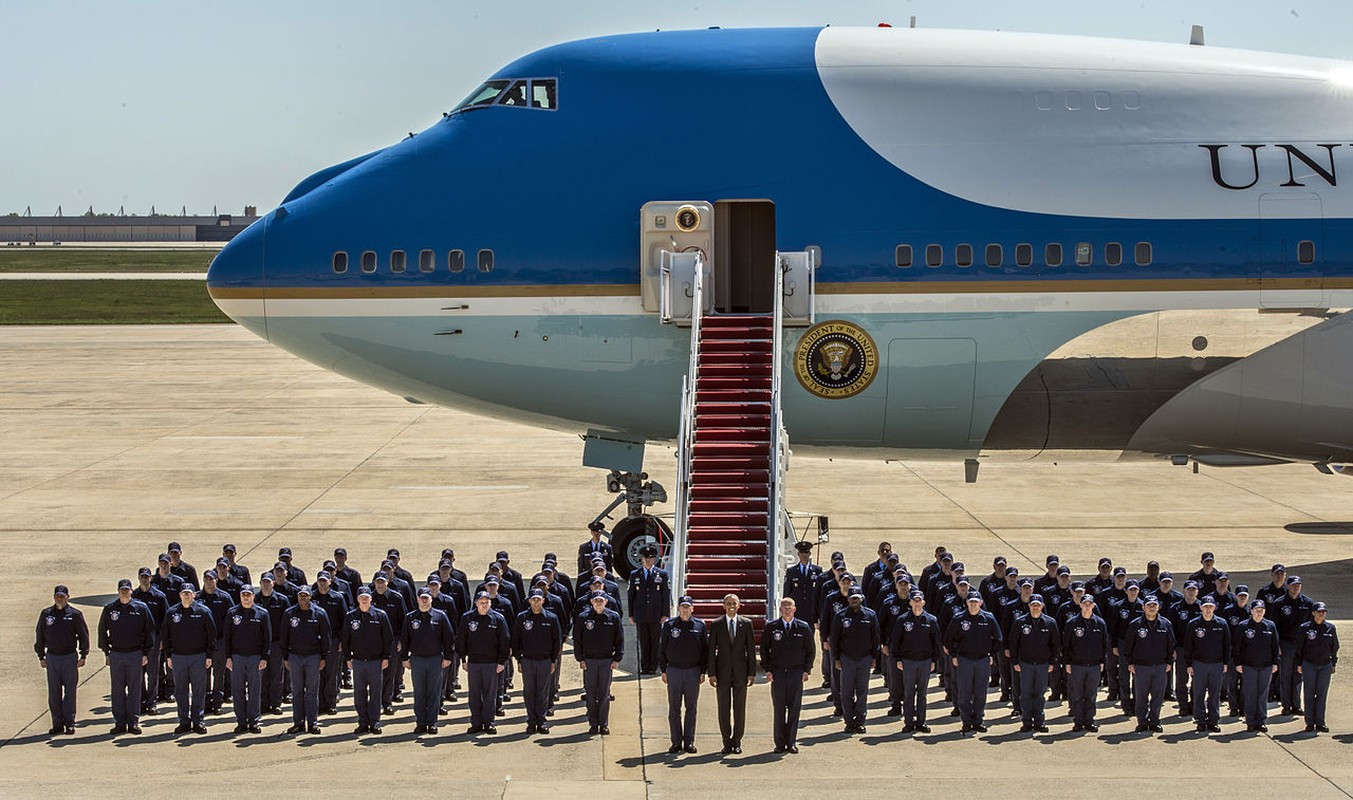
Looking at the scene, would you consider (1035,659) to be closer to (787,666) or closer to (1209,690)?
(1209,690)

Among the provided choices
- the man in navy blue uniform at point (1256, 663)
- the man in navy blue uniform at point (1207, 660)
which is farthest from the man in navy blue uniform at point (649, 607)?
the man in navy blue uniform at point (1256, 663)

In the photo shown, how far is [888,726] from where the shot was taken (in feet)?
52.8

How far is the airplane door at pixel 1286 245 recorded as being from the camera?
66.9ft

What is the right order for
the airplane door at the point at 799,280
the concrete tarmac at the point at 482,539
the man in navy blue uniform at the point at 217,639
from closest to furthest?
1. the concrete tarmac at the point at 482,539
2. the man in navy blue uniform at the point at 217,639
3. the airplane door at the point at 799,280

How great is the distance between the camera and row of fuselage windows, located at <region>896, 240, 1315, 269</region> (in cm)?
2025

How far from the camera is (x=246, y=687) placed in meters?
16.0

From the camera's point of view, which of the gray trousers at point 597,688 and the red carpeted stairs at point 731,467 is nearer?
the gray trousers at point 597,688

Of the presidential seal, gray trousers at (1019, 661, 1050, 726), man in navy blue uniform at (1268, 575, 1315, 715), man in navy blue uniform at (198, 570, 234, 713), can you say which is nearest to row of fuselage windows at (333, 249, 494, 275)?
the presidential seal

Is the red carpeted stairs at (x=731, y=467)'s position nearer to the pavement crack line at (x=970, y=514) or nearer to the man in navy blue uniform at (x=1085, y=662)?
the man in navy blue uniform at (x=1085, y=662)

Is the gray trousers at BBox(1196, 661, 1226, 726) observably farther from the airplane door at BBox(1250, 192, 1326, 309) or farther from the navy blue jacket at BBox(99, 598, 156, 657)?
the navy blue jacket at BBox(99, 598, 156, 657)

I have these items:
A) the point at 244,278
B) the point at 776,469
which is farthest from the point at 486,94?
the point at 776,469

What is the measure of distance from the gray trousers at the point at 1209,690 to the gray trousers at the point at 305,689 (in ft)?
28.1

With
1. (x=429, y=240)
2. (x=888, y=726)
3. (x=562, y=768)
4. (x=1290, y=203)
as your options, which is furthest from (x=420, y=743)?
(x=1290, y=203)

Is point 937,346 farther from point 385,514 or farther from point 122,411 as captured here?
point 122,411
